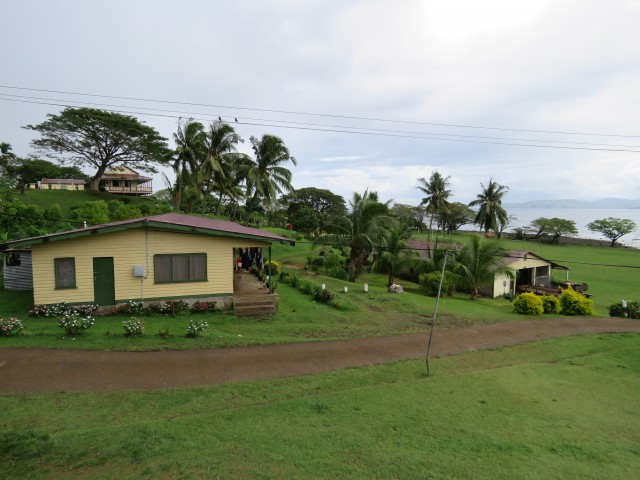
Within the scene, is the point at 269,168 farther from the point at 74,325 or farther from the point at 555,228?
the point at 555,228

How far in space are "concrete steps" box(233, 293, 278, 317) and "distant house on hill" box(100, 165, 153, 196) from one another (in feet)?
160

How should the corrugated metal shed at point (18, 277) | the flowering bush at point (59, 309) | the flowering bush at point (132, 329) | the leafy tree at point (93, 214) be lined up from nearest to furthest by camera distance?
the flowering bush at point (132, 329) → the flowering bush at point (59, 309) → the corrugated metal shed at point (18, 277) → the leafy tree at point (93, 214)

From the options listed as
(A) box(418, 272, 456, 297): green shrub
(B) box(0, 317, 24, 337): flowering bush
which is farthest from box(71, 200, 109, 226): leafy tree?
(A) box(418, 272, 456, 297): green shrub

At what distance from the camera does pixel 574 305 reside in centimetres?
1886

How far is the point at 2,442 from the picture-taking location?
539 centimetres

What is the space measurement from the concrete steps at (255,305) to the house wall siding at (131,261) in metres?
0.74

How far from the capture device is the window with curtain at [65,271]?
13336mm

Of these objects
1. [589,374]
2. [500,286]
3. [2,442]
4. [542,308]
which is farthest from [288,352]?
[500,286]

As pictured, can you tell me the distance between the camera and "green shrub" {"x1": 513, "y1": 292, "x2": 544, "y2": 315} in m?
18.2

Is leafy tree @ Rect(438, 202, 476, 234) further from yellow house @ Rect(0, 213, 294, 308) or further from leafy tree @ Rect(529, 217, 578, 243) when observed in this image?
yellow house @ Rect(0, 213, 294, 308)

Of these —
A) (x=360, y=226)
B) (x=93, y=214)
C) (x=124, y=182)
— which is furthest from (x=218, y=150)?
(x=124, y=182)

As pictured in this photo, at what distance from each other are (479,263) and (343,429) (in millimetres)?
19357

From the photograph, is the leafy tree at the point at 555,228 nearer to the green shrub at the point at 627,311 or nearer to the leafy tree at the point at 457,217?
the leafy tree at the point at 457,217

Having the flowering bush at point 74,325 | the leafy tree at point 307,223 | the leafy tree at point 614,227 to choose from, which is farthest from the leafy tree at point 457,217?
the flowering bush at point 74,325
